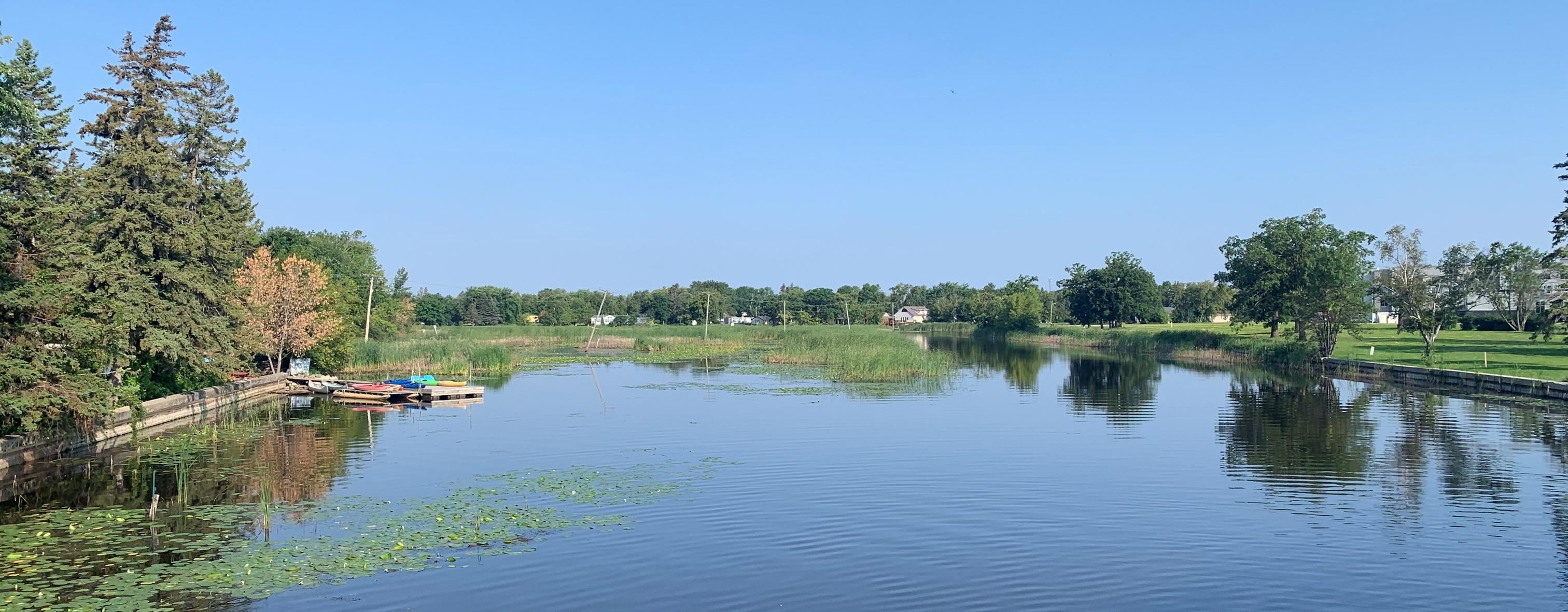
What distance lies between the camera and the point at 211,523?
16.9 metres

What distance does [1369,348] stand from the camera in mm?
61062

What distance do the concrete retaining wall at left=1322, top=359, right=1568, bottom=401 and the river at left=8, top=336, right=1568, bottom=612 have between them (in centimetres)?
356

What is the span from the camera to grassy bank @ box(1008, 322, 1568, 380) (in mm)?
46094

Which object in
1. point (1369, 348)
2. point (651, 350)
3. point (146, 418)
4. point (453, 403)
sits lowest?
point (453, 403)

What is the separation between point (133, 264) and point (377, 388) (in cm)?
1169

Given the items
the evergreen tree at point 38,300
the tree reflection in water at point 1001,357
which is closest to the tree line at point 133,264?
the evergreen tree at point 38,300

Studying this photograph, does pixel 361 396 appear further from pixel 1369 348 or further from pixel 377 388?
pixel 1369 348

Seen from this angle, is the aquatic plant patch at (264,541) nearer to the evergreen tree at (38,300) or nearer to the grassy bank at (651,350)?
the evergreen tree at (38,300)

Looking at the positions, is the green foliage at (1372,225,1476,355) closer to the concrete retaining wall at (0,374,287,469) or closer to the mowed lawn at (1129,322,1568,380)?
the mowed lawn at (1129,322,1568,380)

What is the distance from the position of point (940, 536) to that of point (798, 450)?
965cm

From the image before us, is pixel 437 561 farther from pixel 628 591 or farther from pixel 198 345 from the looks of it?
pixel 198 345

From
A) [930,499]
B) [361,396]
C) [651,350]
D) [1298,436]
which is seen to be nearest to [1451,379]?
[1298,436]

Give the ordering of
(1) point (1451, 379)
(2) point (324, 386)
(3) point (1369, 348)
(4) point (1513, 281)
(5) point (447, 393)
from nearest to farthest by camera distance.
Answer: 1. (5) point (447, 393)
2. (1) point (1451, 379)
3. (2) point (324, 386)
4. (3) point (1369, 348)
5. (4) point (1513, 281)

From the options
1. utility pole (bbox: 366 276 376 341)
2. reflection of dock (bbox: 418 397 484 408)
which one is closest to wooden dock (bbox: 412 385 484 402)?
reflection of dock (bbox: 418 397 484 408)
